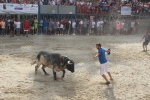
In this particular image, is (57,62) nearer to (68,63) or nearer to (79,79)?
(68,63)

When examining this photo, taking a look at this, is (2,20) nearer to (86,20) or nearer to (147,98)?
(86,20)

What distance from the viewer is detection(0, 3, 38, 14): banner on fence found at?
24258 mm

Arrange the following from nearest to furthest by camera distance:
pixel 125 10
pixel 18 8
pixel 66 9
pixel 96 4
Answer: pixel 18 8
pixel 66 9
pixel 96 4
pixel 125 10

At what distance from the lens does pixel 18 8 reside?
2467 cm

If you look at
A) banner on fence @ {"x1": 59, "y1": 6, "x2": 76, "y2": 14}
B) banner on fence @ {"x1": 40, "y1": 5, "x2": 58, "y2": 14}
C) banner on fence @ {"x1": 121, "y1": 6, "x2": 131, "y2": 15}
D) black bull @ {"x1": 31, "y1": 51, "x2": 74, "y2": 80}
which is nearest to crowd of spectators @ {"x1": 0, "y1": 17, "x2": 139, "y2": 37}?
banner on fence @ {"x1": 40, "y1": 5, "x2": 58, "y2": 14}

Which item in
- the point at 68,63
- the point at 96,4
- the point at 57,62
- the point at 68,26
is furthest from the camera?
the point at 96,4

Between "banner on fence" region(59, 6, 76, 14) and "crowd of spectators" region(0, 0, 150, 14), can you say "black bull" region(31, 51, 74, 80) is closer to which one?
"crowd of spectators" region(0, 0, 150, 14)

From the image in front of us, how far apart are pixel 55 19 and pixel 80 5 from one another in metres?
2.98

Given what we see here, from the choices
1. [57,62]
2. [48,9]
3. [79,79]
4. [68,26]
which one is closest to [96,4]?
[68,26]

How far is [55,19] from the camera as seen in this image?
2611 centimetres

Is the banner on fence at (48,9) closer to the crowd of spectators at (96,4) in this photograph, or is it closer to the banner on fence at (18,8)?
the crowd of spectators at (96,4)

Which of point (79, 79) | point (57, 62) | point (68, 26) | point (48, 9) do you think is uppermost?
point (48, 9)

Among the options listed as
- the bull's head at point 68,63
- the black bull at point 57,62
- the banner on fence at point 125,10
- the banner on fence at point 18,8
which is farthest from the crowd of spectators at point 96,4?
the bull's head at point 68,63

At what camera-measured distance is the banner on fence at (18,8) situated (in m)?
24.3
